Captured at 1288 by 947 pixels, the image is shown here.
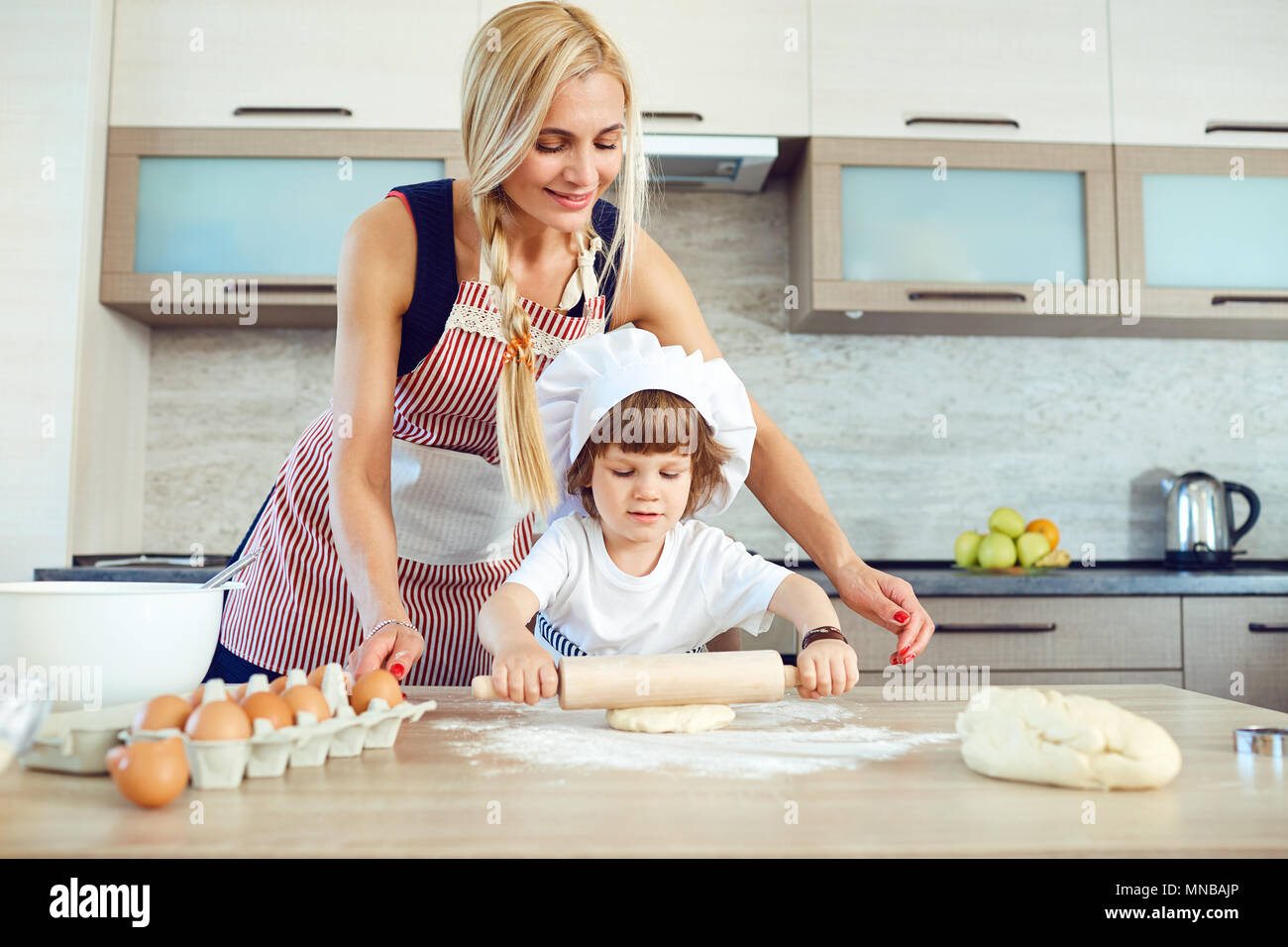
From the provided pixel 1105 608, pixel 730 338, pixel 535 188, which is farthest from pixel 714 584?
pixel 730 338

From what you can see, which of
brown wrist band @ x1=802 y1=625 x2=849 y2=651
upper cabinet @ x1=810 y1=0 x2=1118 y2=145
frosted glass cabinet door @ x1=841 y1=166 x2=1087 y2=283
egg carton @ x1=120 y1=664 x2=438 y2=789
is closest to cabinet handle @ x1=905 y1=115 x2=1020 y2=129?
upper cabinet @ x1=810 y1=0 x2=1118 y2=145

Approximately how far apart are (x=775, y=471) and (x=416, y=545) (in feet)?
1.58

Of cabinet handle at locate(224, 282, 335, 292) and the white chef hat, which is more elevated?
cabinet handle at locate(224, 282, 335, 292)

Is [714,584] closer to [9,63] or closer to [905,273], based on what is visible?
[905,273]

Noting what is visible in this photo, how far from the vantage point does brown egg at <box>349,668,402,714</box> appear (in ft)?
2.40

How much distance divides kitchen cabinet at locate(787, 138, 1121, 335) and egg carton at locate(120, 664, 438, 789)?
5.95 feet

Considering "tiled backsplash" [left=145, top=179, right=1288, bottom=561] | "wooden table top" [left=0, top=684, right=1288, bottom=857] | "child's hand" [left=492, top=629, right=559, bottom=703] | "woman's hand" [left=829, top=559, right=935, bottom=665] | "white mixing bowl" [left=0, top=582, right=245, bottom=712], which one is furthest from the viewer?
"tiled backsplash" [left=145, top=179, right=1288, bottom=561]

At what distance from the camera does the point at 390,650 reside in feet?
2.89

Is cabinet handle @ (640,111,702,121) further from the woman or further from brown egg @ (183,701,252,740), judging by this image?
brown egg @ (183,701,252,740)

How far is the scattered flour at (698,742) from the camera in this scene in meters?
0.65

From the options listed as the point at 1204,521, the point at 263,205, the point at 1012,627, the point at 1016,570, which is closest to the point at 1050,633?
the point at 1012,627

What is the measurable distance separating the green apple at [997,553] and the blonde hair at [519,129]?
147cm

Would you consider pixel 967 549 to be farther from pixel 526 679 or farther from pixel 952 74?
pixel 526 679

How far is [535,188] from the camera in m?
1.07
